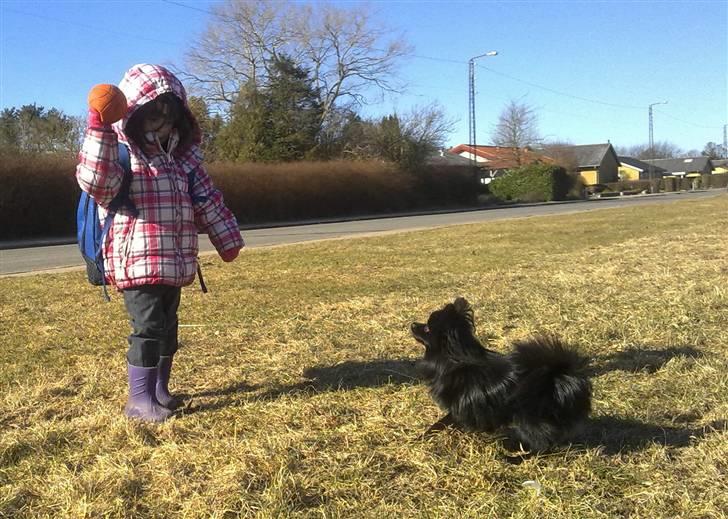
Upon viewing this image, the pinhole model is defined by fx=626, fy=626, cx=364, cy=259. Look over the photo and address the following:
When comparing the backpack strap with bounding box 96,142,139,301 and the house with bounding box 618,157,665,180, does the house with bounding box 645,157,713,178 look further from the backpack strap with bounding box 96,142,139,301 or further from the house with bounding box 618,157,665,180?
the backpack strap with bounding box 96,142,139,301

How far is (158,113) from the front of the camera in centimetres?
292

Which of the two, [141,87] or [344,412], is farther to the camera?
[344,412]

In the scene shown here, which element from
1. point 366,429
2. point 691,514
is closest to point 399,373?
point 366,429

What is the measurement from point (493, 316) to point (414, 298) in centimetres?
106

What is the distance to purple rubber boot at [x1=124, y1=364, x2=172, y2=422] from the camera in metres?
2.99

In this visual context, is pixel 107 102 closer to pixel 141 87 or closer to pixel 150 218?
pixel 141 87

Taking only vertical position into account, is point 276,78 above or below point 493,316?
above

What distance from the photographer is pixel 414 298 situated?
19.6 feet

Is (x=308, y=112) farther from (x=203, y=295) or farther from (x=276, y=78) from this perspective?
(x=203, y=295)

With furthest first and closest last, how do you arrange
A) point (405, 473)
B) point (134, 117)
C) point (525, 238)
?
point (525, 238)
point (134, 117)
point (405, 473)

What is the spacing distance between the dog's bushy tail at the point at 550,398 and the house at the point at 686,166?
114201mm

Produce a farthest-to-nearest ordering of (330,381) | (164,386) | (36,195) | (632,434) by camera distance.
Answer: (36,195)
(330,381)
(164,386)
(632,434)

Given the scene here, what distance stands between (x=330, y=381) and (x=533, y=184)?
4424cm

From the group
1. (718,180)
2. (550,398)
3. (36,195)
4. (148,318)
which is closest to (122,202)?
(148,318)
